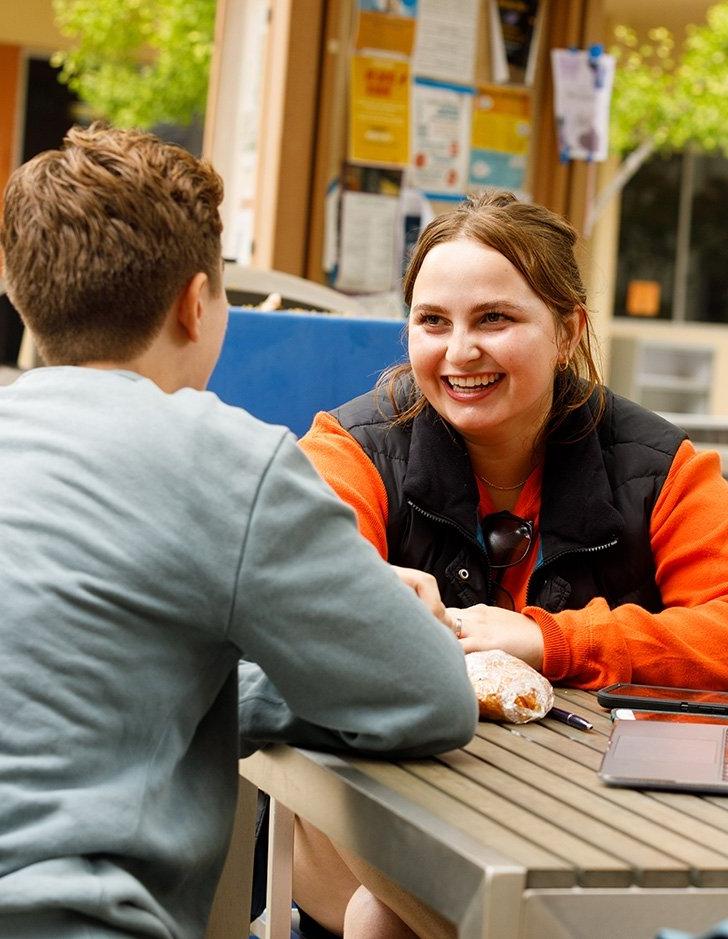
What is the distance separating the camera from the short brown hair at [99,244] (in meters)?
1.48

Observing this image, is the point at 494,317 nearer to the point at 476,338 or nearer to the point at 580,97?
the point at 476,338

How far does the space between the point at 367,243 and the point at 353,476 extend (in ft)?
8.79

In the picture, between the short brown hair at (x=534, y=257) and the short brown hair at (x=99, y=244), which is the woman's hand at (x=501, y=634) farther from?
the short brown hair at (x=99, y=244)

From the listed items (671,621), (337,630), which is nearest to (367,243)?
(671,621)

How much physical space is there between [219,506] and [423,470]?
90 centimetres

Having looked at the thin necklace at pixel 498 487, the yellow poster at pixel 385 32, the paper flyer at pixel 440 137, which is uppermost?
the yellow poster at pixel 385 32

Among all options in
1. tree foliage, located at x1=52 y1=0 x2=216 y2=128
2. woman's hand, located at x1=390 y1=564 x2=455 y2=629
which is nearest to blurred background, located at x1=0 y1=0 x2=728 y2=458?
woman's hand, located at x1=390 y1=564 x2=455 y2=629

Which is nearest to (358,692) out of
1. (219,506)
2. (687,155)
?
(219,506)

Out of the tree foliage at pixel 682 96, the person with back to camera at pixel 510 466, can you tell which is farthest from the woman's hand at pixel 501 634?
the tree foliage at pixel 682 96

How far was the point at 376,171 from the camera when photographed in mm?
4832

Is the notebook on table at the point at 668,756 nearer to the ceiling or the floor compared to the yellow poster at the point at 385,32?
nearer to the floor

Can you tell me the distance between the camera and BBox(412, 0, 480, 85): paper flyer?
480 cm

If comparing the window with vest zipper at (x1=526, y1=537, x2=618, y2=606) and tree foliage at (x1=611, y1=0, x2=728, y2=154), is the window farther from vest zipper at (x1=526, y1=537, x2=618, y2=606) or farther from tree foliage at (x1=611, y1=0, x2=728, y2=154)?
vest zipper at (x1=526, y1=537, x2=618, y2=606)

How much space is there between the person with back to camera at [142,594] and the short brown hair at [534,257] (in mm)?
856
